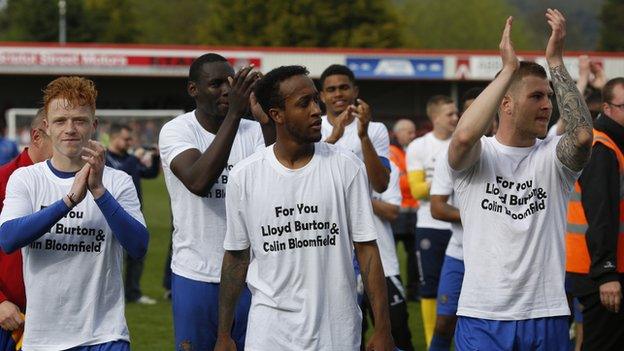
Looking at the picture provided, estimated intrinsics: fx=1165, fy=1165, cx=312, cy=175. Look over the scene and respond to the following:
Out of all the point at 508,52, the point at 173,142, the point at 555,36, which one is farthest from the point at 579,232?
the point at 173,142

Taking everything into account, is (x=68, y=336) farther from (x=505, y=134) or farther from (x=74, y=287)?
(x=505, y=134)

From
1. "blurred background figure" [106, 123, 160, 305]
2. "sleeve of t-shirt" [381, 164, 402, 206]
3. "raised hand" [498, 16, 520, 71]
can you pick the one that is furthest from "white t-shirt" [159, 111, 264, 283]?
"blurred background figure" [106, 123, 160, 305]

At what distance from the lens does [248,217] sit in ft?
18.5

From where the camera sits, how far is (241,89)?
6238 millimetres

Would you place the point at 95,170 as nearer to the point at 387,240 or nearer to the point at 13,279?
the point at 13,279

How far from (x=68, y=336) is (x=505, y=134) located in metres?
2.52

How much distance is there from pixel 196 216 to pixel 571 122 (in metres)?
2.26

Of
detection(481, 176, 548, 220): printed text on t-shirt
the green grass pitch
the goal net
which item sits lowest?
the green grass pitch

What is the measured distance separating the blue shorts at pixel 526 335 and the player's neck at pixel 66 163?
2282 millimetres

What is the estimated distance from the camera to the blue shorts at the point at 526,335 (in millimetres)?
6105

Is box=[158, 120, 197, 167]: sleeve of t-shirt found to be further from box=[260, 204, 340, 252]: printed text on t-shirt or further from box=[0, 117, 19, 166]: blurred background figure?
box=[0, 117, 19, 166]: blurred background figure

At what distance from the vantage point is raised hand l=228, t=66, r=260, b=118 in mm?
6207

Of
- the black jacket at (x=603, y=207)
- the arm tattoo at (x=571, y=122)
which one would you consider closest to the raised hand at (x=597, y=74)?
the black jacket at (x=603, y=207)

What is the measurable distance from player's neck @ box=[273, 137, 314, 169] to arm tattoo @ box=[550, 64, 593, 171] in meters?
1.39
